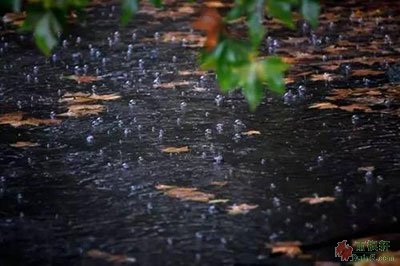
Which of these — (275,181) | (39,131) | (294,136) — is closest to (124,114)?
(39,131)

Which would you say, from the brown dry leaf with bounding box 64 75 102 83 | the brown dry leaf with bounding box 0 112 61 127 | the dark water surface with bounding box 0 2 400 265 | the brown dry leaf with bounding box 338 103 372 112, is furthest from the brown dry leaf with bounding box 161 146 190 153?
the brown dry leaf with bounding box 64 75 102 83

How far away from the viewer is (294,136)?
505cm

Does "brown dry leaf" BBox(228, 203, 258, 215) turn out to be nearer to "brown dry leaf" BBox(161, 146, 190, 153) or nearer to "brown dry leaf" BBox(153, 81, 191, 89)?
"brown dry leaf" BBox(161, 146, 190, 153)

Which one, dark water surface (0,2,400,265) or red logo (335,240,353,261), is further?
dark water surface (0,2,400,265)

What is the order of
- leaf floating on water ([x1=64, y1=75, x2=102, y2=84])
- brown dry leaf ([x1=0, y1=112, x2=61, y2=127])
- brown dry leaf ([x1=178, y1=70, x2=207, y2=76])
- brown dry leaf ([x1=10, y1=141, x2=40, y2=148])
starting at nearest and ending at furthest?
brown dry leaf ([x1=10, y1=141, x2=40, y2=148]), brown dry leaf ([x1=0, y1=112, x2=61, y2=127]), leaf floating on water ([x1=64, y1=75, x2=102, y2=84]), brown dry leaf ([x1=178, y1=70, x2=207, y2=76])

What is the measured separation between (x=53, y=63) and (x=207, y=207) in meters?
3.64

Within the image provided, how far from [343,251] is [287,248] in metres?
0.24

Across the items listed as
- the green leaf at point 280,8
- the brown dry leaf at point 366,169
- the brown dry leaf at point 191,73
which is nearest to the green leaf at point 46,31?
the green leaf at point 280,8

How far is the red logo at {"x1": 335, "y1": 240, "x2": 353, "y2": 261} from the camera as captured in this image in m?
3.38

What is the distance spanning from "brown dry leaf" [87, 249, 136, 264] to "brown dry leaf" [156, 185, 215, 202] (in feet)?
2.41

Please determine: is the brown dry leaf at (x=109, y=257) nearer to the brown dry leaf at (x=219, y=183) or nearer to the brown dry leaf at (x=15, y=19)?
the brown dry leaf at (x=219, y=183)

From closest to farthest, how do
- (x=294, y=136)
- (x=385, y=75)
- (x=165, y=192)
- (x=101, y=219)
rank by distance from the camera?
1. (x=101, y=219)
2. (x=165, y=192)
3. (x=294, y=136)
4. (x=385, y=75)

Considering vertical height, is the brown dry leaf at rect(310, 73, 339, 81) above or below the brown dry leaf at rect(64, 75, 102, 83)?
below

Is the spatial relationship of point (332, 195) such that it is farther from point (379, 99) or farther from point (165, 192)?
point (379, 99)
